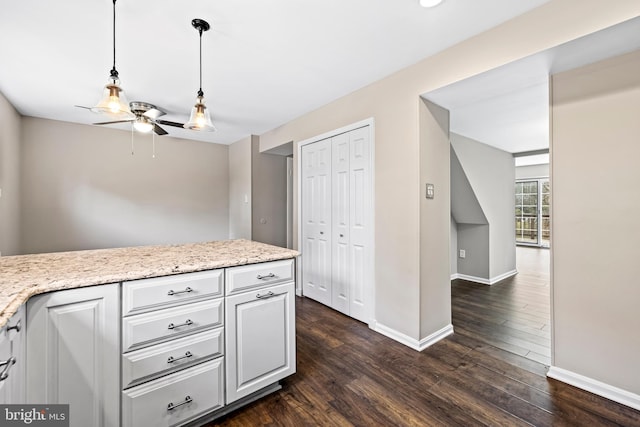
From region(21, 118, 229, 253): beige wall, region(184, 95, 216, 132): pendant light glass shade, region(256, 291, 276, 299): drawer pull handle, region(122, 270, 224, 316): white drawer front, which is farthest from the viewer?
region(21, 118, 229, 253): beige wall

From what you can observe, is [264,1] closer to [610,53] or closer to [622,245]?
[610,53]

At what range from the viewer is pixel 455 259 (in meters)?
4.64

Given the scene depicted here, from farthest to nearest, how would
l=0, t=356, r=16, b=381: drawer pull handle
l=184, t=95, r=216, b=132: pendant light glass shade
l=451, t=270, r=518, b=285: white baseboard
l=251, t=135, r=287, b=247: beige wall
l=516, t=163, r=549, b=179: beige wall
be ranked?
l=516, t=163, r=549, b=179: beige wall
l=251, t=135, r=287, b=247: beige wall
l=451, t=270, r=518, b=285: white baseboard
l=184, t=95, r=216, b=132: pendant light glass shade
l=0, t=356, r=16, b=381: drawer pull handle

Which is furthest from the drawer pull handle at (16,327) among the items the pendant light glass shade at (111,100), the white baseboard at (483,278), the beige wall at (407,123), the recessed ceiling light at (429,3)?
the white baseboard at (483,278)

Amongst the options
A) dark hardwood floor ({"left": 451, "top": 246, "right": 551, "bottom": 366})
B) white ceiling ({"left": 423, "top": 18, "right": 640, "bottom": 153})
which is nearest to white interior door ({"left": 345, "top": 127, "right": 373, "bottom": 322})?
white ceiling ({"left": 423, "top": 18, "right": 640, "bottom": 153})

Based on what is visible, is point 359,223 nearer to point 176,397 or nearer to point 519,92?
point 519,92

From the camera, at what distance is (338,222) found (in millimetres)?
3180

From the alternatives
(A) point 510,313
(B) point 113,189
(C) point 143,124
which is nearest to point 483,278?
(A) point 510,313

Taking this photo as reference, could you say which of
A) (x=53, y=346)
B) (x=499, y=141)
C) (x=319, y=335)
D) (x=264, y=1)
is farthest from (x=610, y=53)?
(x=53, y=346)

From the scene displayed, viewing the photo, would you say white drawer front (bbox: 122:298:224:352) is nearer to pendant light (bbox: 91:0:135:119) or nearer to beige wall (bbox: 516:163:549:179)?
pendant light (bbox: 91:0:135:119)

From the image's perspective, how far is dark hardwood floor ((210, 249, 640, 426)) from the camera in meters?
1.60

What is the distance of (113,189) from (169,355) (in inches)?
155

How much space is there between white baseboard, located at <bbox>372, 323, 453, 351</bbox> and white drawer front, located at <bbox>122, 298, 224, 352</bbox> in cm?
167

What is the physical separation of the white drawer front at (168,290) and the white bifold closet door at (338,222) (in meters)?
1.69
